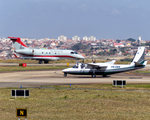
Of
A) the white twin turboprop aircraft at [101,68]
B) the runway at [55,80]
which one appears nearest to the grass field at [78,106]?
the runway at [55,80]

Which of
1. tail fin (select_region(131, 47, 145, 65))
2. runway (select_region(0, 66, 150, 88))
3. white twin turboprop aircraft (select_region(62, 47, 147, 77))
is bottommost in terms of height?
runway (select_region(0, 66, 150, 88))

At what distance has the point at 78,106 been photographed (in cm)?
2183

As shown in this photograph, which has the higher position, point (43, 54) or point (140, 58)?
point (43, 54)

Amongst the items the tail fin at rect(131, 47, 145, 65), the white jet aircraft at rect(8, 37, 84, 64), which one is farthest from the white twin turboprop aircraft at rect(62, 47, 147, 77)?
the white jet aircraft at rect(8, 37, 84, 64)

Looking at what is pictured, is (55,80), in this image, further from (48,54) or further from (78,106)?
(48,54)

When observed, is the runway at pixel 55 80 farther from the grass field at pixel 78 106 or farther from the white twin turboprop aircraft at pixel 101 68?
the grass field at pixel 78 106

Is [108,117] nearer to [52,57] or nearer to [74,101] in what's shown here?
[74,101]

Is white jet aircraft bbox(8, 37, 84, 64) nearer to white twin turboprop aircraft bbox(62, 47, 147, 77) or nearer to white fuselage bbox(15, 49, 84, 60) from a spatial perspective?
white fuselage bbox(15, 49, 84, 60)

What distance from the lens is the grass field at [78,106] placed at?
18.0 meters

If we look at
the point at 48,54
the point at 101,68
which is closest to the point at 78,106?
the point at 101,68

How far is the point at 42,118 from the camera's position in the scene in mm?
17250

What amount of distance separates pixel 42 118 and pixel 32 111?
2623 millimetres

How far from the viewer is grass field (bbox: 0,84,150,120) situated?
58.9 ft

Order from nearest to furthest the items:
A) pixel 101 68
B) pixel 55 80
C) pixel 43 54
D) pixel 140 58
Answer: pixel 55 80 → pixel 101 68 → pixel 140 58 → pixel 43 54
